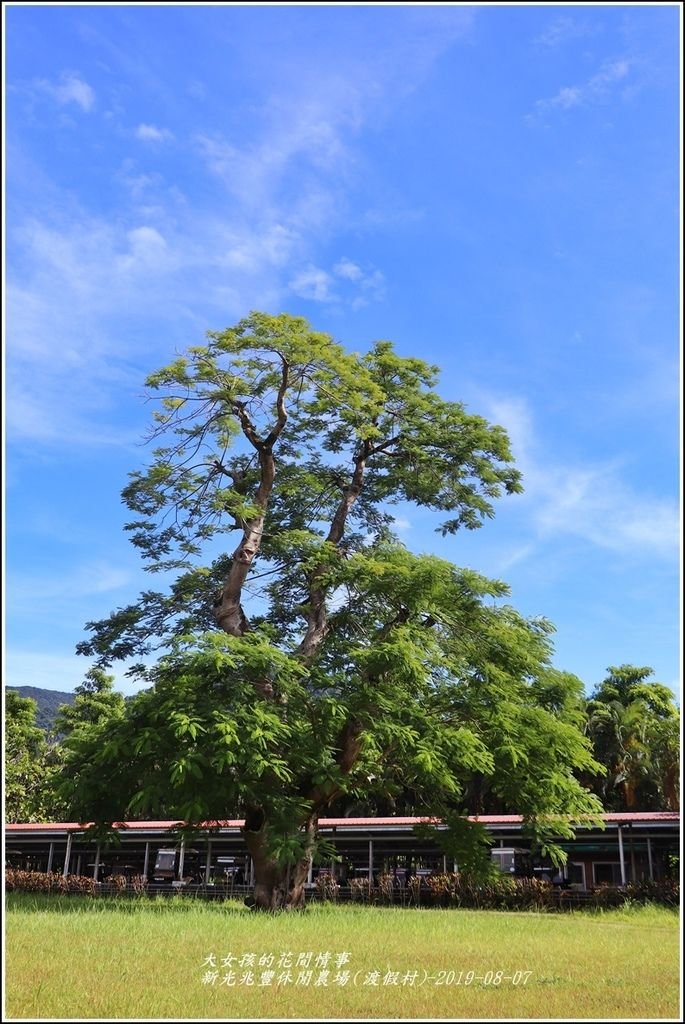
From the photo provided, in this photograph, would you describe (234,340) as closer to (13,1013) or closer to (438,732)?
(438,732)

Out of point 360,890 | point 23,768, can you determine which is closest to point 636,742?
point 360,890

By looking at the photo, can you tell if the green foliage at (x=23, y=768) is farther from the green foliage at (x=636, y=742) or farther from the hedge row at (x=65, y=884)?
the green foliage at (x=636, y=742)

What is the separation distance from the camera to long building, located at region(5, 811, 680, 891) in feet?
76.6

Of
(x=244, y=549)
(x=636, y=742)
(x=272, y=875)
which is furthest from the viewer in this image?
(x=636, y=742)

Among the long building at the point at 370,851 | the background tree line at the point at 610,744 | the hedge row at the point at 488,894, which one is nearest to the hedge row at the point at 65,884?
the long building at the point at 370,851

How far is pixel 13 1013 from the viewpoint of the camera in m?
6.25

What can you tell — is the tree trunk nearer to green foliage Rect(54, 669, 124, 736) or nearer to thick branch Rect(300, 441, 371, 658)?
thick branch Rect(300, 441, 371, 658)

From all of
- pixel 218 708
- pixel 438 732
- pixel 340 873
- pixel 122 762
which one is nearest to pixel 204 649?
pixel 218 708

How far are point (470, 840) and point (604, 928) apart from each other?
361 cm

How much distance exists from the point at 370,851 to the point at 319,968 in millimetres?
16358

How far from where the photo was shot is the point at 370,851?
2441 cm

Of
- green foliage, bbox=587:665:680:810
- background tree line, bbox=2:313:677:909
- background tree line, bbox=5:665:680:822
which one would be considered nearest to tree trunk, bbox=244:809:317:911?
background tree line, bbox=2:313:677:909

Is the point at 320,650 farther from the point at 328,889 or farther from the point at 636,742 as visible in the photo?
the point at 636,742

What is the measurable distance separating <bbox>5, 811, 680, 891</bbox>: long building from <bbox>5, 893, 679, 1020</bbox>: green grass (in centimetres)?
495
